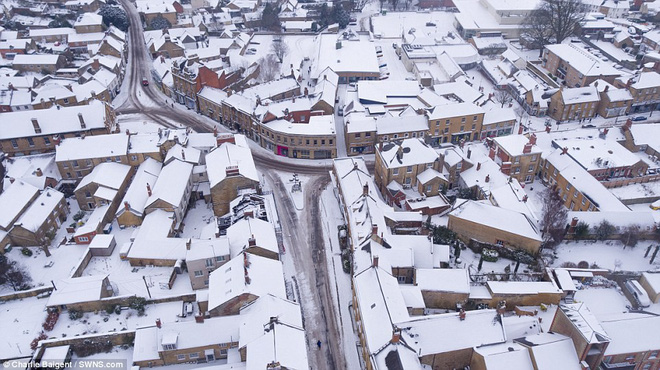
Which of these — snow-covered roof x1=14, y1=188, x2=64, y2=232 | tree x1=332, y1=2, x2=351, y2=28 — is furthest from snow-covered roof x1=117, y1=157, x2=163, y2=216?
tree x1=332, y1=2, x2=351, y2=28

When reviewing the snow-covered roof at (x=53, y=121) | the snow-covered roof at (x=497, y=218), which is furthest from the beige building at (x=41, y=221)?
the snow-covered roof at (x=497, y=218)

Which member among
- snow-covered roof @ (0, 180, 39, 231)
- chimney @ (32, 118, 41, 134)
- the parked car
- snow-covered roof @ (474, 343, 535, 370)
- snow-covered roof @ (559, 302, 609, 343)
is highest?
chimney @ (32, 118, 41, 134)

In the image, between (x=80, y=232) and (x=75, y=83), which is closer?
(x=80, y=232)

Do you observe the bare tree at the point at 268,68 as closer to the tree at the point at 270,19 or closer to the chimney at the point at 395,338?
the tree at the point at 270,19

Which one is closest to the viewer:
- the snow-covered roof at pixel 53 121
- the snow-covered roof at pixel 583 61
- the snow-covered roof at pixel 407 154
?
the snow-covered roof at pixel 407 154

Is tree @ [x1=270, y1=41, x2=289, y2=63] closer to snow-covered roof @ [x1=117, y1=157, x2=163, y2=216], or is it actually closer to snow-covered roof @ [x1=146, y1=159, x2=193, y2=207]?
snow-covered roof @ [x1=117, y1=157, x2=163, y2=216]

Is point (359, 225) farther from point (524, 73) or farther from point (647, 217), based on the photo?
point (524, 73)

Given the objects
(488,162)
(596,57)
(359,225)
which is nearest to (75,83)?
(359,225)
